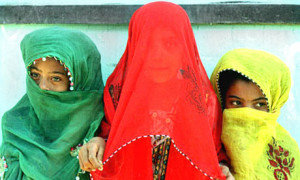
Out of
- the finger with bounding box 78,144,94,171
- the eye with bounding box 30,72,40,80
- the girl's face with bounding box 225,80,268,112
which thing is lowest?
the finger with bounding box 78,144,94,171

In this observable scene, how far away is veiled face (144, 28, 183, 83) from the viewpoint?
1969mm

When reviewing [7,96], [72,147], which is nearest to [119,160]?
[72,147]

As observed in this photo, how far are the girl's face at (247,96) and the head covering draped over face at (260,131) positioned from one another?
0.17 ft

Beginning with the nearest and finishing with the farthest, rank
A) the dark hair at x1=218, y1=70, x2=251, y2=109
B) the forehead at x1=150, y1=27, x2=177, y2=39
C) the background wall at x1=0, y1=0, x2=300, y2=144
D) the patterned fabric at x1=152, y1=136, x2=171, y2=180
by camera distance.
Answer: the forehead at x1=150, y1=27, x2=177, y2=39
the patterned fabric at x1=152, y1=136, x2=171, y2=180
the dark hair at x1=218, y1=70, x2=251, y2=109
the background wall at x1=0, y1=0, x2=300, y2=144

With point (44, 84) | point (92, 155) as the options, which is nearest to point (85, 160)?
point (92, 155)

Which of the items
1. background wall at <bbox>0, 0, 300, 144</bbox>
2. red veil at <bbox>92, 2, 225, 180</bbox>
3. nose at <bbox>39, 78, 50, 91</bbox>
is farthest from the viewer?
background wall at <bbox>0, 0, 300, 144</bbox>

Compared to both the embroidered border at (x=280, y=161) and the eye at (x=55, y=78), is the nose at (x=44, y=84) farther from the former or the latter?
the embroidered border at (x=280, y=161)

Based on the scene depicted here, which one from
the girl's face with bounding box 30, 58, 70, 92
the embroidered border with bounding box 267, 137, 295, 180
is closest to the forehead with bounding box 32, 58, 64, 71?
the girl's face with bounding box 30, 58, 70, 92

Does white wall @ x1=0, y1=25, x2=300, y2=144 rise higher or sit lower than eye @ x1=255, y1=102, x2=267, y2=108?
higher

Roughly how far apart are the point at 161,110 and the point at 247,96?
64 centimetres

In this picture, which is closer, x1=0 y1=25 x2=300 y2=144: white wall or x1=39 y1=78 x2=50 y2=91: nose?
x1=39 y1=78 x2=50 y2=91: nose

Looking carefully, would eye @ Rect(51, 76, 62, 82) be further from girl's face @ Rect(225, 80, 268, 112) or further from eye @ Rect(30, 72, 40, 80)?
girl's face @ Rect(225, 80, 268, 112)

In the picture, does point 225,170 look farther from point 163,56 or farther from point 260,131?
point 163,56

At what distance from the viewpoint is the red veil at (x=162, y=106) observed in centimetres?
192
